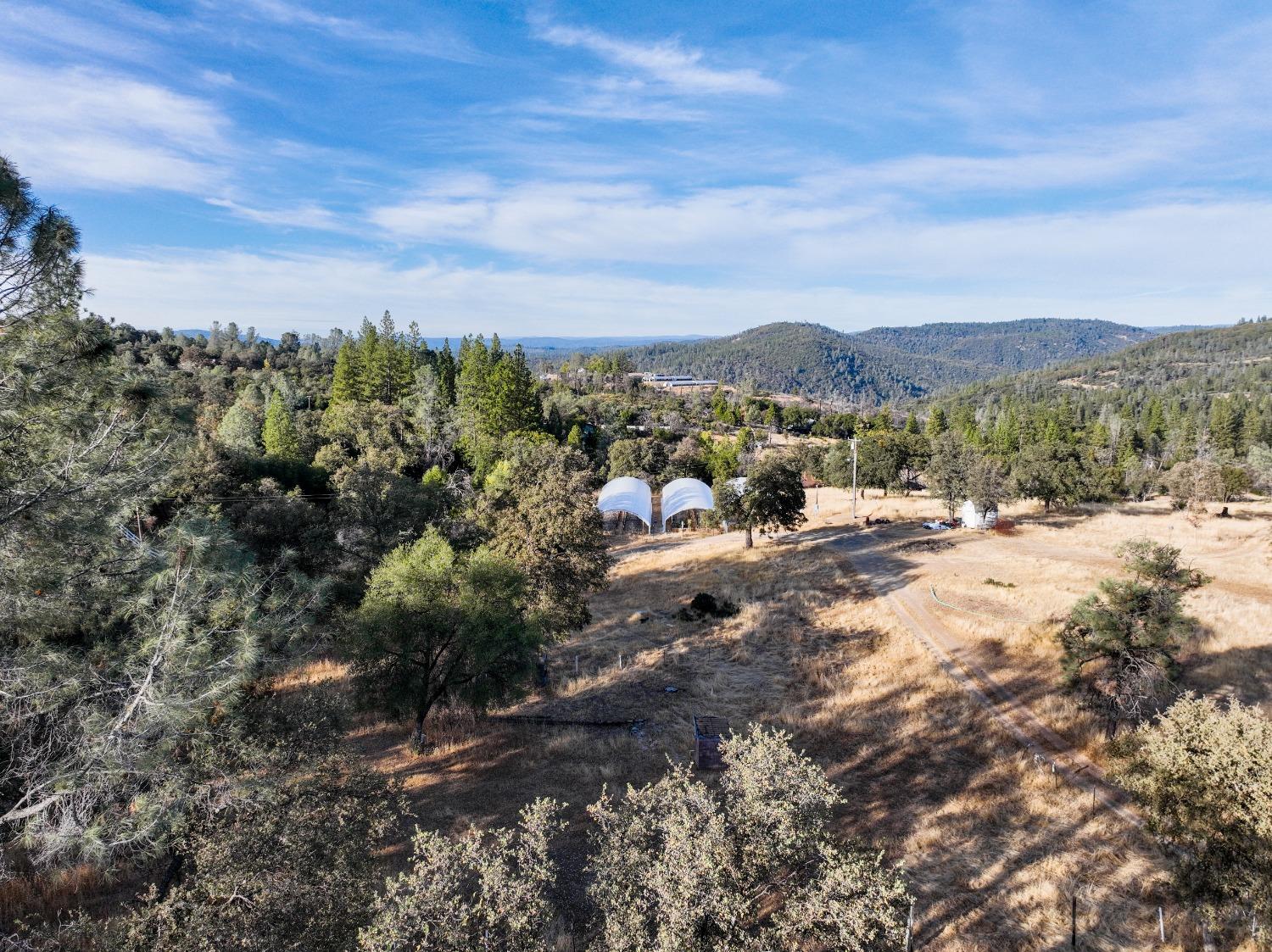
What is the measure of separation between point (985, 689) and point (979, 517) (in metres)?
31.8

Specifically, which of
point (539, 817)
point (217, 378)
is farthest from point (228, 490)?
point (217, 378)

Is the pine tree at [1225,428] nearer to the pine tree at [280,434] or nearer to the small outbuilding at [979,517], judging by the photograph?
the small outbuilding at [979,517]

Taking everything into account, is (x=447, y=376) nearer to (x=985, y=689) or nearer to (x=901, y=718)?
(x=901, y=718)

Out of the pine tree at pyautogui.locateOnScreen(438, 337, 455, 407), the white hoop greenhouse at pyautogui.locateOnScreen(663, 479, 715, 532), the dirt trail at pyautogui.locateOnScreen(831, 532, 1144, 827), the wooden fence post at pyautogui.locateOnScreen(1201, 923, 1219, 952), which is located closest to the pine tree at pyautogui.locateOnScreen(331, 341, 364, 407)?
the pine tree at pyautogui.locateOnScreen(438, 337, 455, 407)

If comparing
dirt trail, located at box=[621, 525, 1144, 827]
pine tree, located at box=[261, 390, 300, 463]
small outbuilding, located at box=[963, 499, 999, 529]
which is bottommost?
dirt trail, located at box=[621, 525, 1144, 827]

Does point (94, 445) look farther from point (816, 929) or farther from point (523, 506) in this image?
point (523, 506)

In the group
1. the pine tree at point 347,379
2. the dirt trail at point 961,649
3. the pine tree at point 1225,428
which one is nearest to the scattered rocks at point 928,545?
the dirt trail at point 961,649

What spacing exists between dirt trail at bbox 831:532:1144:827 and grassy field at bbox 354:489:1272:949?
466 millimetres

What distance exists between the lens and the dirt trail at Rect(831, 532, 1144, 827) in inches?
655

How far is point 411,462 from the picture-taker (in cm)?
5191

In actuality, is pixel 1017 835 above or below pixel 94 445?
below

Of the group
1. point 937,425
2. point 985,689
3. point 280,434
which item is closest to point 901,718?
point 985,689

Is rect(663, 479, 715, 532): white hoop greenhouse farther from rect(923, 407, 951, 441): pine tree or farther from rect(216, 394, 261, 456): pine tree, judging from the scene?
rect(923, 407, 951, 441): pine tree

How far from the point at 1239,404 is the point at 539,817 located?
159 meters
